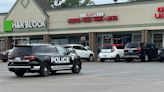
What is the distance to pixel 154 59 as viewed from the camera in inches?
1716

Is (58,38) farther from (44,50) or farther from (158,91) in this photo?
(158,91)

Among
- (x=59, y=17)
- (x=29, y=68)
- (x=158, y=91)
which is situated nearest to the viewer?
(x=158, y=91)

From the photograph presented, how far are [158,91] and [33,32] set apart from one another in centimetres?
4417

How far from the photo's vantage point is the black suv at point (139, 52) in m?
41.5

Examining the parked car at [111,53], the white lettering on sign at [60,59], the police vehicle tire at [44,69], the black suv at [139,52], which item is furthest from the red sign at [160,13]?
the police vehicle tire at [44,69]

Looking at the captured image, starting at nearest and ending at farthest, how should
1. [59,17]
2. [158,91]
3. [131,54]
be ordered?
[158,91]
[131,54]
[59,17]

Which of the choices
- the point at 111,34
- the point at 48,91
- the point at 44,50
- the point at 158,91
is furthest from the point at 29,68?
the point at 111,34

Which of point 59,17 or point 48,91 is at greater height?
point 59,17

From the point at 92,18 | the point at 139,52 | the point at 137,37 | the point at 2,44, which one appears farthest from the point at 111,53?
the point at 2,44

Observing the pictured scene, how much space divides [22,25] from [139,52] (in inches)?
876

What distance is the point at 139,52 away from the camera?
4141 cm

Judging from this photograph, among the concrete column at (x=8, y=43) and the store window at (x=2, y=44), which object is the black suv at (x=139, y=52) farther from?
the store window at (x=2, y=44)

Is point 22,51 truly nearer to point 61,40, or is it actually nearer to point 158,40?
point 158,40

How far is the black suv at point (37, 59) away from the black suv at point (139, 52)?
1781 cm
